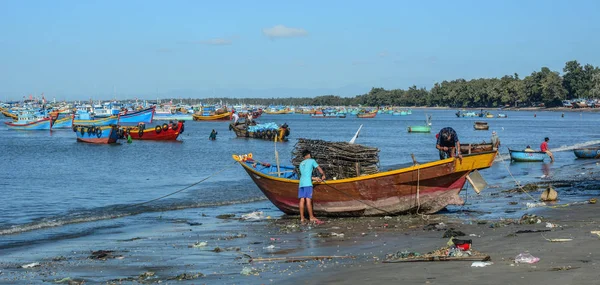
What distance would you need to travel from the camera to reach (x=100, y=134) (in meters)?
60.0

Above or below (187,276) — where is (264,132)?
below

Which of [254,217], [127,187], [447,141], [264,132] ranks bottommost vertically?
[264,132]

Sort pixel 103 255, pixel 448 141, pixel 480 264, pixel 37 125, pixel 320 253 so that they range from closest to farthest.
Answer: pixel 480 264 → pixel 320 253 → pixel 103 255 → pixel 448 141 → pixel 37 125

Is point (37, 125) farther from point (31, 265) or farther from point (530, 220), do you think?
point (530, 220)

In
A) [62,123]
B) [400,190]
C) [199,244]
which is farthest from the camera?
[62,123]

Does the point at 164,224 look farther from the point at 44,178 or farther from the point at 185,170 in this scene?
the point at 185,170

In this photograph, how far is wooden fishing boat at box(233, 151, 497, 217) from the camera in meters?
15.3

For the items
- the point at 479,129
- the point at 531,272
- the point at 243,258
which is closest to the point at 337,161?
the point at 243,258

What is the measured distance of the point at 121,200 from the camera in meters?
23.9

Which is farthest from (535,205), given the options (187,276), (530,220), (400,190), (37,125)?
(37,125)

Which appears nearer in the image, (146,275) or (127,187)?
(146,275)

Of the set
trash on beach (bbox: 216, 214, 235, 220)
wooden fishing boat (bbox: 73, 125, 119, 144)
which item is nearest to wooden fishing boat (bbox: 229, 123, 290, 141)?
wooden fishing boat (bbox: 73, 125, 119, 144)

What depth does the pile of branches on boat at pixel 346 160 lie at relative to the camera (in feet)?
53.8

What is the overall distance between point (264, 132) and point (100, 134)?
15.1m
